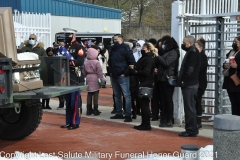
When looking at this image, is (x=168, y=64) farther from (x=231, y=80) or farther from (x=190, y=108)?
(x=231, y=80)

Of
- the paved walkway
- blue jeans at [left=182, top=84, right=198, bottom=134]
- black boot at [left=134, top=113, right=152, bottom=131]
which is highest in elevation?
blue jeans at [left=182, top=84, right=198, bottom=134]

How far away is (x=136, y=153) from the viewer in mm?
7461

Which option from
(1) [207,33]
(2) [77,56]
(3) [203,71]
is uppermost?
(1) [207,33]

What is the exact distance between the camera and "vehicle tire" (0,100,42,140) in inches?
330

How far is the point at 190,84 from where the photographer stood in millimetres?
8719

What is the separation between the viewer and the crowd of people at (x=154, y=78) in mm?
8742

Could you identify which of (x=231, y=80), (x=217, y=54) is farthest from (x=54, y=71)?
(x=217, y=54)

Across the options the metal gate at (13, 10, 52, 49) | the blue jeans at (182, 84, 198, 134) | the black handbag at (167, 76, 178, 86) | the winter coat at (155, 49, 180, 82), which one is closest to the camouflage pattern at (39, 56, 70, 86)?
the winter coat at (155, 49, 180, 82)

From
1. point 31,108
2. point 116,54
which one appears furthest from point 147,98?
point 31,108

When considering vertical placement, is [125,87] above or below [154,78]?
below

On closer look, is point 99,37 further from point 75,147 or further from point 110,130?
point 75,147

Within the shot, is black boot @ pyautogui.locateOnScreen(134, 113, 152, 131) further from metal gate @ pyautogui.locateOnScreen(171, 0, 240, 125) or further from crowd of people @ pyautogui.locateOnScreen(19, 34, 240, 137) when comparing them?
metal gate @ pyautogui.locateOnScreen(171, 0, 240, 125)

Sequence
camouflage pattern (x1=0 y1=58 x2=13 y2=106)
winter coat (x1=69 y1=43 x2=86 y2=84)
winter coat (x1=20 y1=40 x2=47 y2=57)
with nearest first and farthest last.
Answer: camouflage pattern (x1=0 y1=58 x2=13 y2=106), winter coat (x1=69 y1=43 x2=86 y2=84), winter coat (x1=20 y1=40 x2=47 y2=57)

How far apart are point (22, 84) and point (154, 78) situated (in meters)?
3.57
